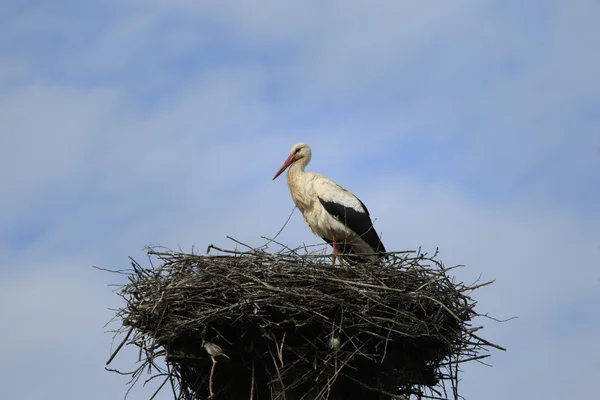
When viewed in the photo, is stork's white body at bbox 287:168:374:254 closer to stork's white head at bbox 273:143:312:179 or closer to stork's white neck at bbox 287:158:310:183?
stork's white neck at bbox 287:158:310:183

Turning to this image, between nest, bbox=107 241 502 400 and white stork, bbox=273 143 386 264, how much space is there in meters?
1.93

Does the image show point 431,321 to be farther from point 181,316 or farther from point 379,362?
point 181,316

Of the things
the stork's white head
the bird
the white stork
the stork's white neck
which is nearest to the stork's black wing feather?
the white stork

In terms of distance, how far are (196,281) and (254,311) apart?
1.99 feet

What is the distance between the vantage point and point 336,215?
9.70 metres

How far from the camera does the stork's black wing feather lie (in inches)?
380

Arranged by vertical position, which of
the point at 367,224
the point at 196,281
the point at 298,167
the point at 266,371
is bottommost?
the point at 266,371

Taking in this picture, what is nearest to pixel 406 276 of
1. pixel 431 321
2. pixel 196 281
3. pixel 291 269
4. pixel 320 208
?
pixel 431 321

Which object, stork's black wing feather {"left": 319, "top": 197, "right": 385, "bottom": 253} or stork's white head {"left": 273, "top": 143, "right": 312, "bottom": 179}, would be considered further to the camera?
stork's white head {"left": 273, "top": 143, "right": 312, "bottom": 179}

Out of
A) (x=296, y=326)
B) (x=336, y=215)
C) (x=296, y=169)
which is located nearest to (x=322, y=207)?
(x=336, y=215)

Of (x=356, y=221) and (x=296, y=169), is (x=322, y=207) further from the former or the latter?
(x=296, y=169)

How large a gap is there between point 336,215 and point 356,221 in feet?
0.69

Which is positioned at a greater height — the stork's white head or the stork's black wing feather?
the stork's white head

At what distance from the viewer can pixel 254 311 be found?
7004mm
